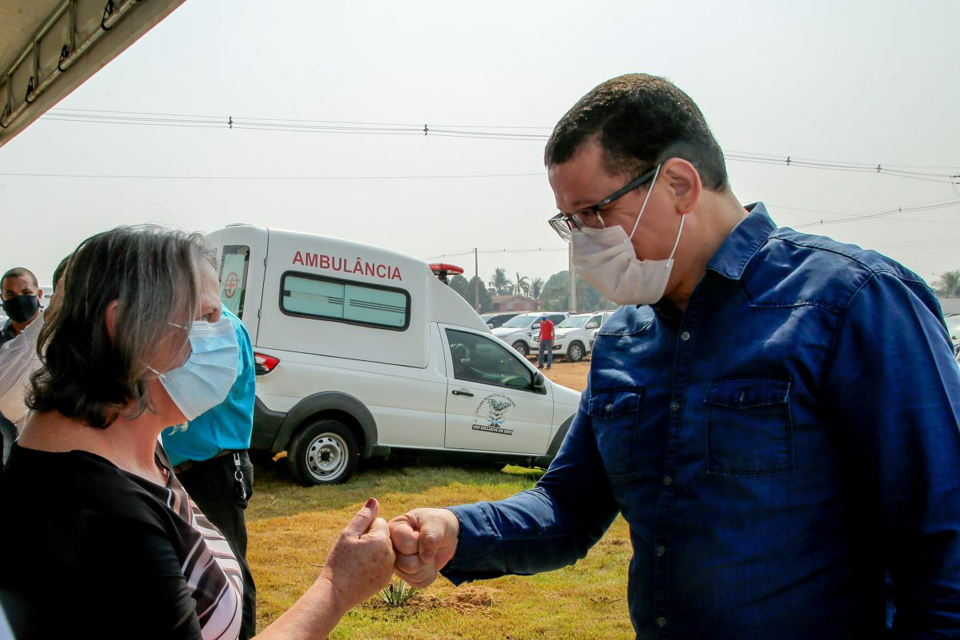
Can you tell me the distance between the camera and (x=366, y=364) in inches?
309

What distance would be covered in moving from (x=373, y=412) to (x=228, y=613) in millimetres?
6156

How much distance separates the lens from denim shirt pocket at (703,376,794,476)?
1.45 meters

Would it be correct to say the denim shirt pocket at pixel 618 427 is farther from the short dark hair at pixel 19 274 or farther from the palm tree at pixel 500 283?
the palm tree at pixel 500 283

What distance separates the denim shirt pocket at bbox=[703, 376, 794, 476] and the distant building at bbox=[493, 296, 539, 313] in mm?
94465

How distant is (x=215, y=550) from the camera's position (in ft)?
5.77

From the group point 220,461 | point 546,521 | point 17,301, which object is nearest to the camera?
point 546,521

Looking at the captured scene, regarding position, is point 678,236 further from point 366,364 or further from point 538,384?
point 538,384

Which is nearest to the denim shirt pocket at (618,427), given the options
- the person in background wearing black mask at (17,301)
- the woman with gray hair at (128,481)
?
the woman with gray hair at (128,481)

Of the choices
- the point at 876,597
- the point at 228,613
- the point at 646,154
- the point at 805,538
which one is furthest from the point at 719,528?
the point at 228,613

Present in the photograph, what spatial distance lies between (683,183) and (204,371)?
129 cm

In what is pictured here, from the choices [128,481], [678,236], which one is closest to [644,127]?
[678,236]

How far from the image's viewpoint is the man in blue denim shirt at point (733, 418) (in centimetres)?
131

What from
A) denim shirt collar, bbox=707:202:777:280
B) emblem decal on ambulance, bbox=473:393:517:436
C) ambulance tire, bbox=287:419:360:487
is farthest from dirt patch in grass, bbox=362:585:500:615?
denim shirt collar, bbox=707:202:777:280

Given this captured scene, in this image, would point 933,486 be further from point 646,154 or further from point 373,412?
point 373,412
